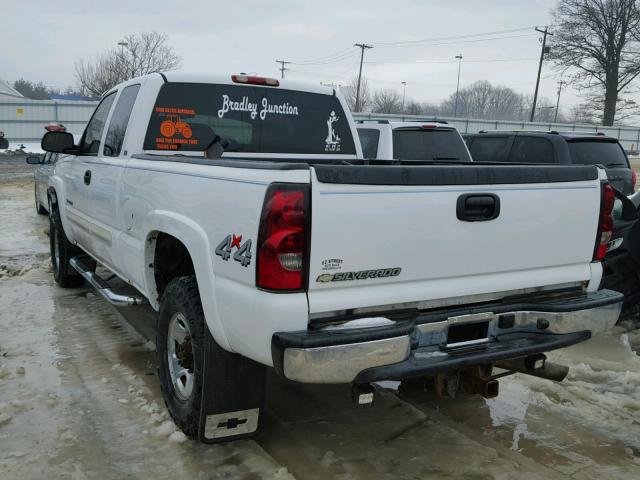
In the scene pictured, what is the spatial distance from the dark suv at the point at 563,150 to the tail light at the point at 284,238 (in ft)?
24.0

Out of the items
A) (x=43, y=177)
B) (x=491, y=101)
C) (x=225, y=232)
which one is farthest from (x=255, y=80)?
(x=491, y=101)

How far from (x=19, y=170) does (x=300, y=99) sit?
74.8 ft

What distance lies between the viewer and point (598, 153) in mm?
9500

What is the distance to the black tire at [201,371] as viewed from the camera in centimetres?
313

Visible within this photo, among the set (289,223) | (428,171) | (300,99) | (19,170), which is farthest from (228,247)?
(19,170)

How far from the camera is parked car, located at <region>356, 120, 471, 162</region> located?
9.22 metres

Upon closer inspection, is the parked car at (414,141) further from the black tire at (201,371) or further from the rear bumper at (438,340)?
the black tire at (201,371)

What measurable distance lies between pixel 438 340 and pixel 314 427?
118 cm

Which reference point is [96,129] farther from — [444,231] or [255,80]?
[444,231]

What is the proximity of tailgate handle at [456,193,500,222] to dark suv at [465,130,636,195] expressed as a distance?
256 inches

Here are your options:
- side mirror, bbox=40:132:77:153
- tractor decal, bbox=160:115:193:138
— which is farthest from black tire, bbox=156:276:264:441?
side mirror, bbox=40:132:77:153

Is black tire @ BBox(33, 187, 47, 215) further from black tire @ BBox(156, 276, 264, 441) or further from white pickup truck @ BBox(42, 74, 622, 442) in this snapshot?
black tire @ BBox(156, 276, 264, 441)

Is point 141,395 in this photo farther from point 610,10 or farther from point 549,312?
point 610,10

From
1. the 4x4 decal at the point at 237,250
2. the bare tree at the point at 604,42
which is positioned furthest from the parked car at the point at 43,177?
the bare tree at the point at 604,42
